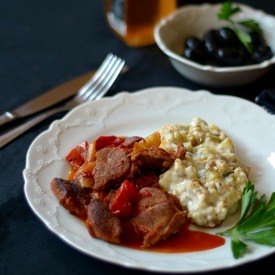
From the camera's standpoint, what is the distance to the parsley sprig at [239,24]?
303 cm

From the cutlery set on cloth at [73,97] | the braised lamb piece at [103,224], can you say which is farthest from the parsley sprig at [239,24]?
the braised lamb piece at [103,224]

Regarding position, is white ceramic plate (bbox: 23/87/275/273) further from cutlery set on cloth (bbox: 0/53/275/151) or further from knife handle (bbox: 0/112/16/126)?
knife handle (bbox: 0/112/16/126)

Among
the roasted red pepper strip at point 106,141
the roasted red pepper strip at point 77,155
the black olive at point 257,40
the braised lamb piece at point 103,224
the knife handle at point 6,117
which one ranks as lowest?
the black olive at point 257,40

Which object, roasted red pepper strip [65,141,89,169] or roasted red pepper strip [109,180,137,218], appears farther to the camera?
roasted red pepper strip [65,141,89,169]

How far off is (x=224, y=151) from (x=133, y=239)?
631 mm

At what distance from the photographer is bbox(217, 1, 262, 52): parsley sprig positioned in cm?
303

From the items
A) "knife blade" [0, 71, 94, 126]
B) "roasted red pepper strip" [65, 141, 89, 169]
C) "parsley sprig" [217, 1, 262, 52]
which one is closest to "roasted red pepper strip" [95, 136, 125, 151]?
"roasted red pepper strip" [65, 141, 89, 169]

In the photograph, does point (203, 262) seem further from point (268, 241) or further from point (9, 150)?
point (9, 150)

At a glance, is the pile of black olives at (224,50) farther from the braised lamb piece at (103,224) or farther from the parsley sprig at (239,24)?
the braised lamb piece at (103,224)

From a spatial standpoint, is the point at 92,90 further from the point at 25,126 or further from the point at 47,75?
the point at 25,126

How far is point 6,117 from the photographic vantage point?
274 cm

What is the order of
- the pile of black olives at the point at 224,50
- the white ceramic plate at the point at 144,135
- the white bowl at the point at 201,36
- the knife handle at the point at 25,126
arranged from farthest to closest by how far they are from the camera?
the pile of black olives at the point at 224,50
the white bowl at the point at 201,36
the knife handle at the point at 25,126
the white ceramic plate at the point at 144,135

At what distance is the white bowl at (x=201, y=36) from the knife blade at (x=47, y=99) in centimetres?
54

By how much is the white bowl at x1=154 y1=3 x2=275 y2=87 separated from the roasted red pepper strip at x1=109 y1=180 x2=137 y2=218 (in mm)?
1022
